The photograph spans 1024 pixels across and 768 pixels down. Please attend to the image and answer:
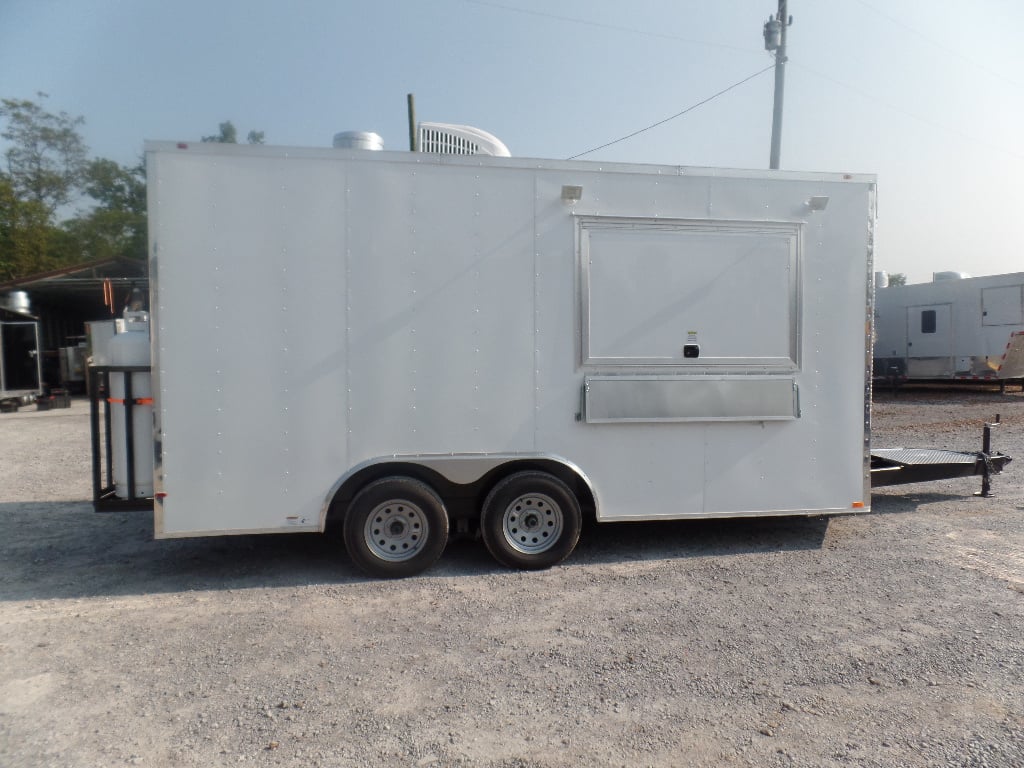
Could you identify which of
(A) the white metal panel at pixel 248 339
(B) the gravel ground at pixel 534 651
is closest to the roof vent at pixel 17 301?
(B) the gravel ground at pixel 534 651

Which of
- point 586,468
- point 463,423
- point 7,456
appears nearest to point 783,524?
point 586,468

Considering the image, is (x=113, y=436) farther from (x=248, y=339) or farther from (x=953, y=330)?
(x=953, y=330)

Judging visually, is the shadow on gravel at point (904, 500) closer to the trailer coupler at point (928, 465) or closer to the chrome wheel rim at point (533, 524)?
the trailer coupler at point (928, 465)

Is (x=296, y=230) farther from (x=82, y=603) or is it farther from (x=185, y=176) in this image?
(x=82, y=603)

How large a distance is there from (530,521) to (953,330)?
654 inches

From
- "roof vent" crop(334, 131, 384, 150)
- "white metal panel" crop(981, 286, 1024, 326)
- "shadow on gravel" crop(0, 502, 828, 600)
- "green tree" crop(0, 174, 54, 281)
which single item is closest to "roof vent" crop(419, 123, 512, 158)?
"roof vent" crop(334, 131, 384, 150)

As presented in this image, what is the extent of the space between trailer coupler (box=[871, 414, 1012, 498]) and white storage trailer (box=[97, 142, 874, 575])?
94cm

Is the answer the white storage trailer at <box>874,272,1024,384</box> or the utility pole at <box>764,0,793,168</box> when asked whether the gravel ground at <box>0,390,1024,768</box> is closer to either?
the utility pole at <box>764,0,793,168</box>

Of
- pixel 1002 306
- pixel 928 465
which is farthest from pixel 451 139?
pixel 1002 306

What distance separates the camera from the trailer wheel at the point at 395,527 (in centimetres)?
497

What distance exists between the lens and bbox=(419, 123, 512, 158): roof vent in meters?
5.57

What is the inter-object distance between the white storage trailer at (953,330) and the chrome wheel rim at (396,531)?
1673 centimetres

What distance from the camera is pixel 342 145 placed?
209 inches

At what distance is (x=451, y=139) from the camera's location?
5594mm
